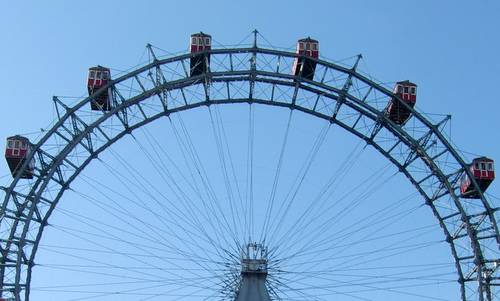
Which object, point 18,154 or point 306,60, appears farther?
point 306,60

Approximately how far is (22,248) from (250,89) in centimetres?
1386

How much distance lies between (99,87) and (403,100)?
15695 mm

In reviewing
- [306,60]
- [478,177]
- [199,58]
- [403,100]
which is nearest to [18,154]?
[199,58]

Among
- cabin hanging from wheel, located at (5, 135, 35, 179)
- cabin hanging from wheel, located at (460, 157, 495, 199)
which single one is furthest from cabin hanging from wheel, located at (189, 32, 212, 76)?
cabin hanging from wheel, located at (460, 157, 495, 199)

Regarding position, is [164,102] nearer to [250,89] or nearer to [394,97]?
[250,89]

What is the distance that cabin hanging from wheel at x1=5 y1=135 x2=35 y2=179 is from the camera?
4944 cm

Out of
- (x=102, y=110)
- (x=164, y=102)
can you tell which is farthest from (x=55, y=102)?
(x=164, y=102)

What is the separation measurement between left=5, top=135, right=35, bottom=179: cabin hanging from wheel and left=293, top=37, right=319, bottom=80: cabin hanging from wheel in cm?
1413

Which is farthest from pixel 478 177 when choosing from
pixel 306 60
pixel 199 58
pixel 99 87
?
pixel 99 87

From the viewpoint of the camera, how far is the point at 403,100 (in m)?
51.1

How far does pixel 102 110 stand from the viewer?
165 feet

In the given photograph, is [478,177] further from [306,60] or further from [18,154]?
[18,154]

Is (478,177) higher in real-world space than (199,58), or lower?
lower

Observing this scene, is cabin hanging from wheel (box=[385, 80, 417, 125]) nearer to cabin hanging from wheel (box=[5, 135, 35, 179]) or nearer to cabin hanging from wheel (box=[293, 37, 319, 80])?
cabin hanging from wheel (box=[293, 37, 319, 80])
